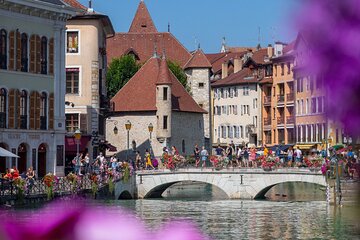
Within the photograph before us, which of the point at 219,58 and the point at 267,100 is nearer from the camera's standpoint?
the point at 267,100

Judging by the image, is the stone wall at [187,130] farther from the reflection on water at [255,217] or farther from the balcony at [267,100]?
the reflection on water at [255,217]

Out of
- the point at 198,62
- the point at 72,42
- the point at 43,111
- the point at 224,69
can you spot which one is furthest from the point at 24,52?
the point at 224,69

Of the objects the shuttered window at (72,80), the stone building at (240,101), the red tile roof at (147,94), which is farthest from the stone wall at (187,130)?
the shuttered window at (72,80)

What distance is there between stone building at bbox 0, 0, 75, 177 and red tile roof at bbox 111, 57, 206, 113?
36.0 meters

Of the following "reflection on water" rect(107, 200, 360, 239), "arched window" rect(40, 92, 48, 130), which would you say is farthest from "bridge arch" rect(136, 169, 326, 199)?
"arched window" rect(40, 92, 48, 130)

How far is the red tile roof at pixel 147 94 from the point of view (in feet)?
289

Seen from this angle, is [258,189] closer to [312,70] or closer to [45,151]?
[45,151]

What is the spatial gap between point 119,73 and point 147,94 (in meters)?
14.8

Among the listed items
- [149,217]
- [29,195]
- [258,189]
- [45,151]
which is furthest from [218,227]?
[258,189]

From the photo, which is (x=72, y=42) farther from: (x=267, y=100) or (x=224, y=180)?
(x=267, y=100)

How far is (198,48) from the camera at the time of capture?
362 ft

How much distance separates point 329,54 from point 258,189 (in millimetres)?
58318

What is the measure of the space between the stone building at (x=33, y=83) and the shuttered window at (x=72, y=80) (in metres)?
9.94

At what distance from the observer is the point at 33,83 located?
161ft
